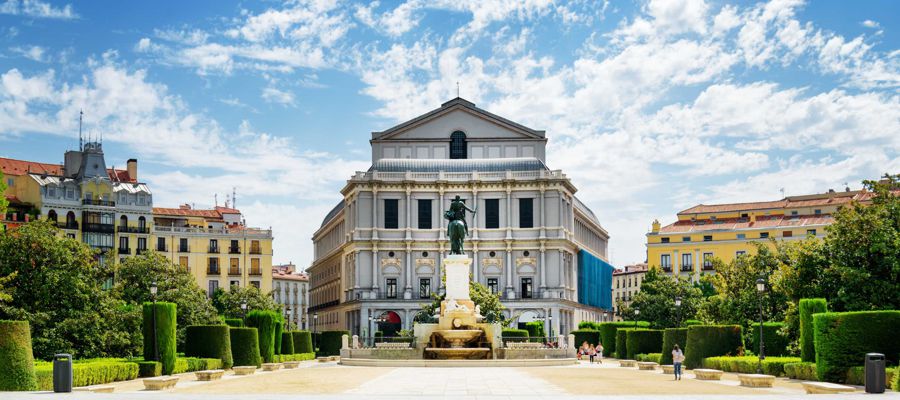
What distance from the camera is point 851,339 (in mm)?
36000

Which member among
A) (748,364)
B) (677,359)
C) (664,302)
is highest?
(664,302)

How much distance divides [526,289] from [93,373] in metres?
82.9

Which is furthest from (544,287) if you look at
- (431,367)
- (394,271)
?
(431,367)

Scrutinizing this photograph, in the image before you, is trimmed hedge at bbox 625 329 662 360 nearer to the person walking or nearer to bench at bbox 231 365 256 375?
the person walking

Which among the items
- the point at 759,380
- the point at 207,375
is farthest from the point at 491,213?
the point at 759,380

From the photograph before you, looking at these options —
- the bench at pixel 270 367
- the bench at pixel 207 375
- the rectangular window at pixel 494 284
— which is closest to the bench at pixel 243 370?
the bench at pixel 270 367

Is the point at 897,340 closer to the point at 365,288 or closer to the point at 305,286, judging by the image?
the point at 365,288

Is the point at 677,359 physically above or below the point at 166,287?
below

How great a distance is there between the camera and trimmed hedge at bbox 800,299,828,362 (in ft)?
132

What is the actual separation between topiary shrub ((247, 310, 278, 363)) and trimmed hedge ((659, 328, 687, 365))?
21.8m

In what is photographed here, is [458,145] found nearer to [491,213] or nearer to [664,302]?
[491,213]

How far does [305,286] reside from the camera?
→ 615ft

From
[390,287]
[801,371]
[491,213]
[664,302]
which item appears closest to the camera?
[801,371]

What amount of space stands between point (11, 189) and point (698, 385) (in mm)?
97096
